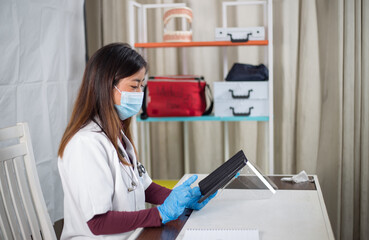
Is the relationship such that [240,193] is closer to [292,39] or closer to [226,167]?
[226,167]

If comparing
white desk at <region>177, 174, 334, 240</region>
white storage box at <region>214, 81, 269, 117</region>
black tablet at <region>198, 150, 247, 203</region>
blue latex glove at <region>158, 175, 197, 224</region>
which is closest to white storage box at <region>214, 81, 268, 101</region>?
white storage box at <region>214, 81, 269, 117</region>

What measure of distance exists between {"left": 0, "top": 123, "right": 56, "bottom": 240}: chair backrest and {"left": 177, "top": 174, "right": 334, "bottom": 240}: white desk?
518 mm

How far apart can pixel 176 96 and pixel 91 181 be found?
1.38 meters

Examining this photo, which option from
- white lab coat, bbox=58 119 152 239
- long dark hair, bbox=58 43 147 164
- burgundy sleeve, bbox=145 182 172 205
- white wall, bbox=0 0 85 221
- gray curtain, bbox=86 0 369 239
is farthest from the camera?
gray curtain, bbox=86 0 369 239

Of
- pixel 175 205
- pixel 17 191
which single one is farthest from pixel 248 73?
pixel 17 191

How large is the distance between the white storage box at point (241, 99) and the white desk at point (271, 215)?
102cm

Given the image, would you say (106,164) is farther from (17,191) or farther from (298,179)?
(298,179)

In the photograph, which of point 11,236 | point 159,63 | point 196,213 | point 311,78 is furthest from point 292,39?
point 11,236

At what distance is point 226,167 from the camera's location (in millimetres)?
1438

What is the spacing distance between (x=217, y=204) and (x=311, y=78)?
5.14 feet

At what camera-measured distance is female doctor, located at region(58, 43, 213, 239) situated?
1.29m

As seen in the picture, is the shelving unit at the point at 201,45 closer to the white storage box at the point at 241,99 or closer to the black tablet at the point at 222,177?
the white storage box at the point at 241,99

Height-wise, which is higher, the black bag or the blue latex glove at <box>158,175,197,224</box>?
the black bag

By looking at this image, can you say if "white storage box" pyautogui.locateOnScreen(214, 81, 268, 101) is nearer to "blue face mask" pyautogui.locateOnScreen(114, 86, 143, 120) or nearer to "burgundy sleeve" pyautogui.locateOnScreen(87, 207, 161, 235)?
"blue face mask" pyautogui.locateOnScreen(114, 86, 143, 120)
